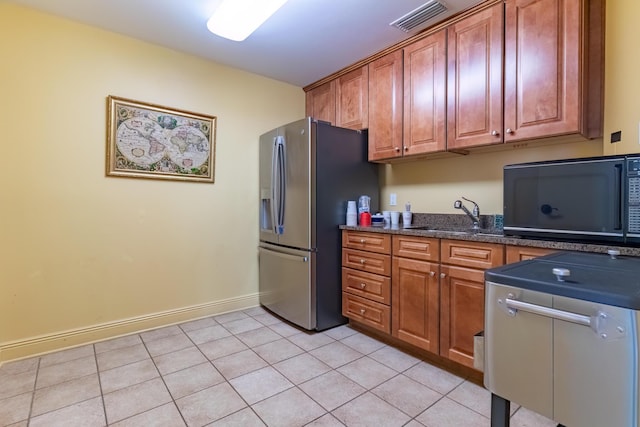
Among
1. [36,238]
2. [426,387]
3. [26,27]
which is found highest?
[26,27]

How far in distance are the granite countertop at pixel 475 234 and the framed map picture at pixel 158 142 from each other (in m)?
1.48

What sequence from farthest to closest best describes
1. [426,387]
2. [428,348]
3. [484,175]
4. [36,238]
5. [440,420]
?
[484,175] → [36,238] → [428,348] → [426,387] → [440,420]

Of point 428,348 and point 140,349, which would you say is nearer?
point 428,348

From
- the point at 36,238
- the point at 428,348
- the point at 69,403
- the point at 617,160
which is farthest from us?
the point at 36,238

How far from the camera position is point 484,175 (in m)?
2.46

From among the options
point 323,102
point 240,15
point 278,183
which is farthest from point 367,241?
point 240,15

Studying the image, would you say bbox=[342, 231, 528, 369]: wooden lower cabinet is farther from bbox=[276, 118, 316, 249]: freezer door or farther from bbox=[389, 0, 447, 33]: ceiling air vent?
bbox=[389, 0, 447, 33]: ceiling air vent

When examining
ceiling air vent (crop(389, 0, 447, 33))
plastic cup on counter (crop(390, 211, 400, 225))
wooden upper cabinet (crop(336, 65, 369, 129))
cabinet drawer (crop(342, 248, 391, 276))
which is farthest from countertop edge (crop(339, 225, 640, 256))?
ceiling air vent (crop(389, 0, 447, 33))

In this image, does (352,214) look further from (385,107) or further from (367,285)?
(385,107)

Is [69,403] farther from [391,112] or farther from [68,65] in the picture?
[391,112]

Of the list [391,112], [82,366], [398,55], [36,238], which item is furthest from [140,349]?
[398,55]

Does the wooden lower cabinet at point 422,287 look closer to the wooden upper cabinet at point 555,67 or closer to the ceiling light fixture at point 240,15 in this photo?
the wooden upper cabinet at point 555,67

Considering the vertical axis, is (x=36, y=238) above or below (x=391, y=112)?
below

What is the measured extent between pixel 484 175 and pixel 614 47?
1001 mm
